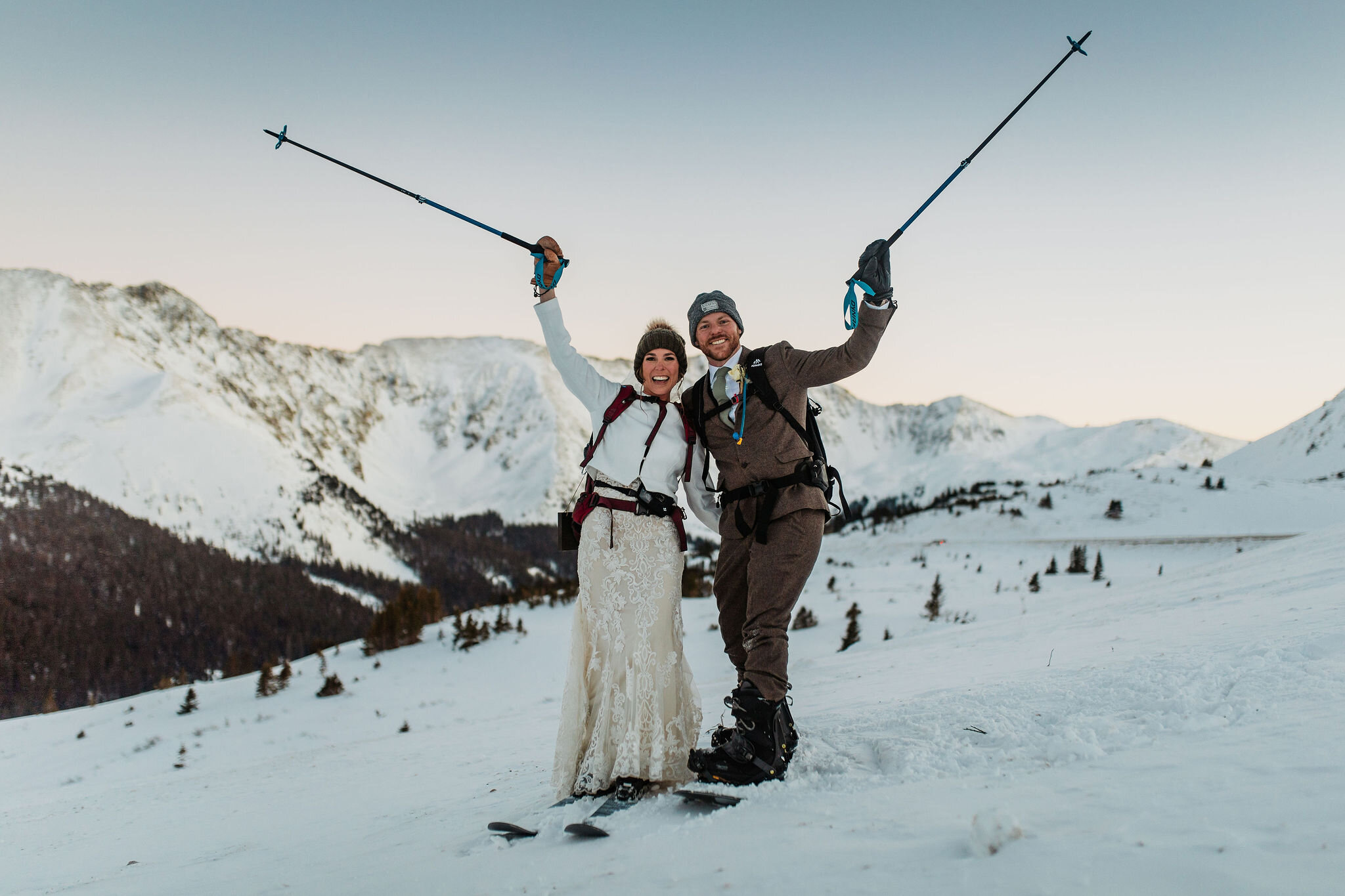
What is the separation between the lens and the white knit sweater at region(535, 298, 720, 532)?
4.52 metres

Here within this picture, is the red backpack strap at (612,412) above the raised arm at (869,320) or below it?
below

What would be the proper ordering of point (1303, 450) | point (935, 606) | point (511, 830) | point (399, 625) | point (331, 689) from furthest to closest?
1. point (1303, 450)
2. point (399, 625)
3. point (331, 689)
4. point (935, 606)
5. point (511, 830)

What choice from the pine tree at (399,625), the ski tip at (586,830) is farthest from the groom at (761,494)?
the pine tree at (399,625)

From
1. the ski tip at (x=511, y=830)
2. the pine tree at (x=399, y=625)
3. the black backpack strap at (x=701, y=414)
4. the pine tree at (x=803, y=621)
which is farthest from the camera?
the pine tree at (x=399, y=625)

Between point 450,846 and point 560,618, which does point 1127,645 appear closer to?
point 450,846

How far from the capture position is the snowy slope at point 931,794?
8.08ft

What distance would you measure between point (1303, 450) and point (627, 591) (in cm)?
10623

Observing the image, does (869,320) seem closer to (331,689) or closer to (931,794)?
(931,794)

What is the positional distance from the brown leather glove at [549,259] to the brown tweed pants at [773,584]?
2078 millimetres

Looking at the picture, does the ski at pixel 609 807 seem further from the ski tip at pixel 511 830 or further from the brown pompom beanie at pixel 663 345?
the brown pompom beanie at pixel 663 345

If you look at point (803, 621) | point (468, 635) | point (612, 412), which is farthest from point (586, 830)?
point (468, 635)

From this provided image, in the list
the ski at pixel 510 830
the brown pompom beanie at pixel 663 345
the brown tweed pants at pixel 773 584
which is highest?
the brown pompom beanie at pixel 663 345

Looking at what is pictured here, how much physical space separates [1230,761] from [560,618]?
Result: 34.0 metres

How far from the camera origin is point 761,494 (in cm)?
438
